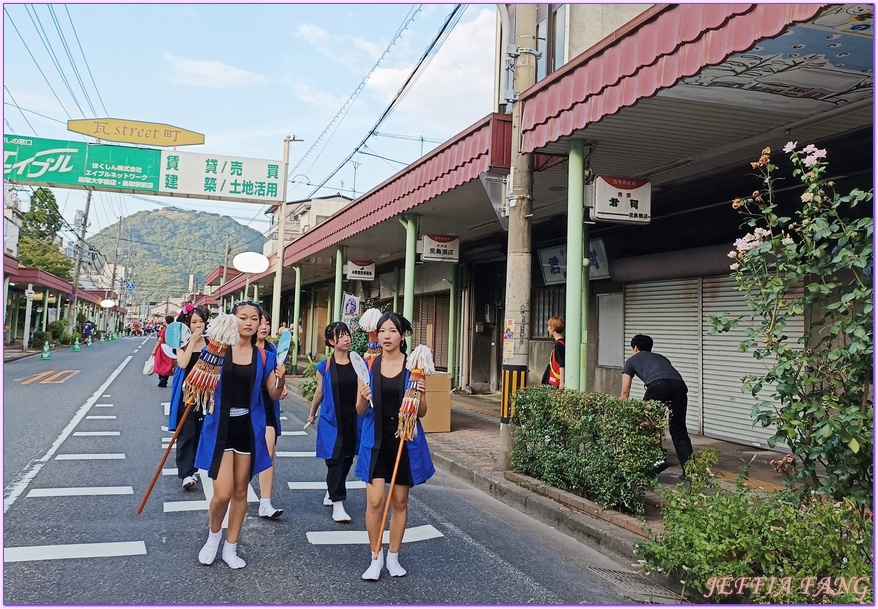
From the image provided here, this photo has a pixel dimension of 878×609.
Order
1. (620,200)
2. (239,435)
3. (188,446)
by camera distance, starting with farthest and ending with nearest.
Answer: (620,200), (188,446), (239,435)

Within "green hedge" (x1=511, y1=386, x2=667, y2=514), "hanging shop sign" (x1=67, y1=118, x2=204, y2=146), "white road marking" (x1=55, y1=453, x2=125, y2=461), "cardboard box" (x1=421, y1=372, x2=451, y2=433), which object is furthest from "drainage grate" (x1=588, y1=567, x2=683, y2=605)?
"hanging shop sign" (x1=67, y1=118, x2=204, y2=146)

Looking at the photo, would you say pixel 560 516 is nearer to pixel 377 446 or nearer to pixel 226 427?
pixel 377 446

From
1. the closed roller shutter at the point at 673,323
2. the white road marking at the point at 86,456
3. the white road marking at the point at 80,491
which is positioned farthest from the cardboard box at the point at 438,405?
the white road marking at the point at 80,491

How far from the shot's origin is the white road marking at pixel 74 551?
14.7 ft

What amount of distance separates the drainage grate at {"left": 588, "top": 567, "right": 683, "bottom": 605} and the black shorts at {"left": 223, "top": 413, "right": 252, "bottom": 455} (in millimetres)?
2553

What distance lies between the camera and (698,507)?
430cm

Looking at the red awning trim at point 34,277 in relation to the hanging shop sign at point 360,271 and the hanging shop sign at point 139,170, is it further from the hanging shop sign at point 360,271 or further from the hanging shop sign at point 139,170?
the hanging shop sign at point 360,271

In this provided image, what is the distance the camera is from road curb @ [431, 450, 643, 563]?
4984 mm

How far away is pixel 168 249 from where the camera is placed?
17512cm

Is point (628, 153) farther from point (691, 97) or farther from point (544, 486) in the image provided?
point (544, 486)

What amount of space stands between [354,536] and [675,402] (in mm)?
3584

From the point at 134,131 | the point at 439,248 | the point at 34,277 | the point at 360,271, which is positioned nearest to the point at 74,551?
the point at 439,248

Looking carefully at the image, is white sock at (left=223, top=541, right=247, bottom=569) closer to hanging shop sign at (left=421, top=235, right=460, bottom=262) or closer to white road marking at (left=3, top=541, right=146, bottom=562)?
white road marking at (left=3, top=541, right=146, bottom=562)

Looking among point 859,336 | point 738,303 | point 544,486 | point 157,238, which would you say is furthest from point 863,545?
point 157,238
